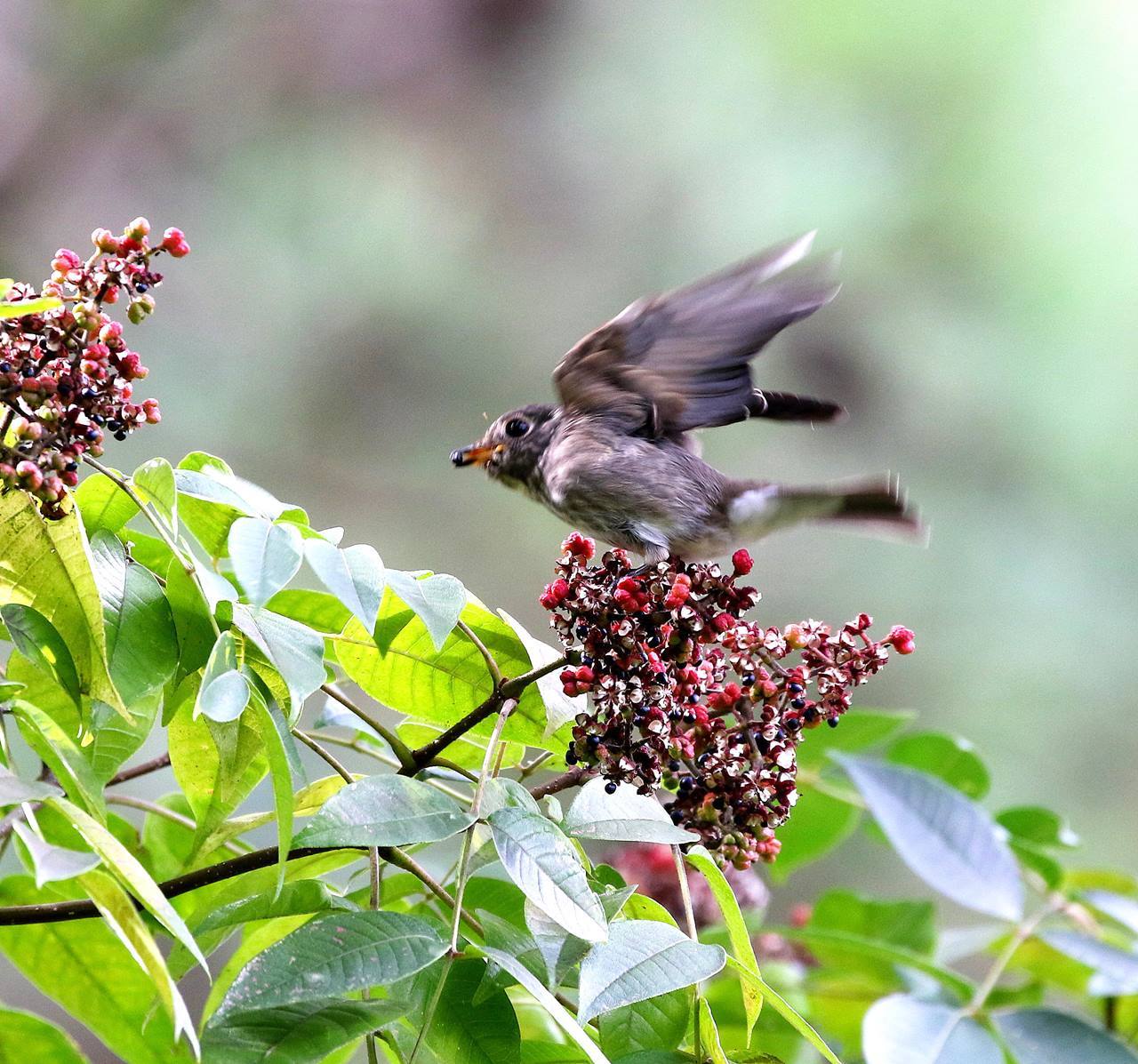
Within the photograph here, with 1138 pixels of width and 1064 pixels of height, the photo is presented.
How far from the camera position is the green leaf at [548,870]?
68 centimetres

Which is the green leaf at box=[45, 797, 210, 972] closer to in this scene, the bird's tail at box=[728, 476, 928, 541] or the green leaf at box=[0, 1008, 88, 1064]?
the green leaf at box=[0, 1008, 88, 1064]

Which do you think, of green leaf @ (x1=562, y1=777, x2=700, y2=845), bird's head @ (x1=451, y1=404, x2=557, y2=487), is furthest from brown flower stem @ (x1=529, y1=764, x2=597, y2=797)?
bird's head @ (x1=451, y1=404, x2=557, y2=487)

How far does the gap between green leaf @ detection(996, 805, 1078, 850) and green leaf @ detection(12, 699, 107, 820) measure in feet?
3.77

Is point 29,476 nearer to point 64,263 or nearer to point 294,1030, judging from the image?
point 64,263

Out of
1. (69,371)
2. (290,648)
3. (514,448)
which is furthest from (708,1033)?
(514,448)

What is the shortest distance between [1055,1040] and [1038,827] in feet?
1.61

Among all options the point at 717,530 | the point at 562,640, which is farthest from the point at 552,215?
the point at 562,640

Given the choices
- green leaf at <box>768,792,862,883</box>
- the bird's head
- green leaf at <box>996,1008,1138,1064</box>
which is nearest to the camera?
green leaf at <box>996,1008,1138,1064</box>

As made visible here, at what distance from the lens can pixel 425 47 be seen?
4.84 metres

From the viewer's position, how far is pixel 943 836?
1331mm

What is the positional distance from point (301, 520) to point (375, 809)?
0.24 meters

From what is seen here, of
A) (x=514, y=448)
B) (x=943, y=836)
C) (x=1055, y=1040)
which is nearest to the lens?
(x=1055, y=1040)

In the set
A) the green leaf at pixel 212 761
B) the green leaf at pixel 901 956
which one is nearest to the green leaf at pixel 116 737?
the green leaf at pixel 212 761

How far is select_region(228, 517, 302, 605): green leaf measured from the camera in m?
0.69
